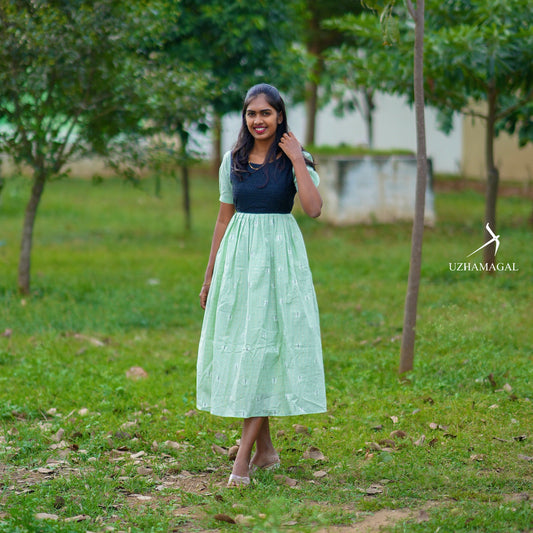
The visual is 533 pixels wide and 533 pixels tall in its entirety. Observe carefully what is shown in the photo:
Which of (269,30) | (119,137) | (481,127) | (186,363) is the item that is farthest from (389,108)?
(186,363)

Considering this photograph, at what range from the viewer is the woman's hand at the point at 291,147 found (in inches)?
165

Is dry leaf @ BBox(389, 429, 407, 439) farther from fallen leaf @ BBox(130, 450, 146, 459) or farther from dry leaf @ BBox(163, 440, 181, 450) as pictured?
fallen leaf @ BBox(130, 450, 146, 459)

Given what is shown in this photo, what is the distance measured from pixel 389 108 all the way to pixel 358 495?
2192 centimetres

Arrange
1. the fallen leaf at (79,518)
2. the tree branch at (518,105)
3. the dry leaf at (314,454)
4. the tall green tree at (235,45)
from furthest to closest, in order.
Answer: the tall green tree at (235,45) < the tree branch at (518,105) < the dry leaf at (314,454) < the fallen leaf at (79,518)

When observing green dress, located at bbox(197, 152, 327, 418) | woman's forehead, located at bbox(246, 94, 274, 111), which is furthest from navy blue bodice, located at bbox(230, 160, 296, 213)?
woman's forehead, located at bbox(246, 94, 274, 111)

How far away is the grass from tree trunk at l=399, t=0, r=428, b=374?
0.67 feet

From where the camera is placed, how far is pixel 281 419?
17.9 ft

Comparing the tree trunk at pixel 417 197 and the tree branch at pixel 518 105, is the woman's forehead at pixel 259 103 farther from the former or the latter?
the tree branch at pixel 518 105

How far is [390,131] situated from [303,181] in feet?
70.0

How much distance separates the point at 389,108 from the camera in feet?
82.3

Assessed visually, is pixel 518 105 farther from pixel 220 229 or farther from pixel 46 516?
pixel 46 516

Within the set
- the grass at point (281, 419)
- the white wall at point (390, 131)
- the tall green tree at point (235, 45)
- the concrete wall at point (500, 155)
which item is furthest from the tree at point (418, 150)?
the white wall at point (390, 131)

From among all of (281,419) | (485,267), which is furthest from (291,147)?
(485,267)

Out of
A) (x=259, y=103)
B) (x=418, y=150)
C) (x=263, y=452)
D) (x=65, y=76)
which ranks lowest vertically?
(x=263, y=452)
